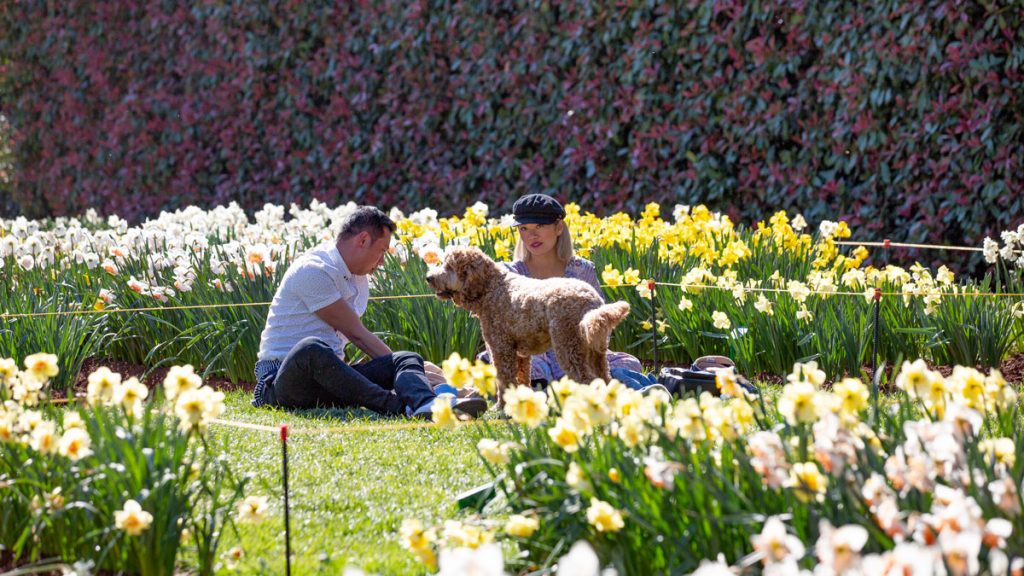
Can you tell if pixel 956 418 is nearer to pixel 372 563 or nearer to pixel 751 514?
pixel 751 514

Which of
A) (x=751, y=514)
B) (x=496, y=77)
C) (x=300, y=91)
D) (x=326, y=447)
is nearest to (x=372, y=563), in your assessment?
(x=751, y=514)

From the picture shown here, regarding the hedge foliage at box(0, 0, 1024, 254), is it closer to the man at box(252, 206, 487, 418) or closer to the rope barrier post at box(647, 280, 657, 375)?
the rope barrier post at box(647, 280, 657, 375)

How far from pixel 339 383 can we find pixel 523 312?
84 cm

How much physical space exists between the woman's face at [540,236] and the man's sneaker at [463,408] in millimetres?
875

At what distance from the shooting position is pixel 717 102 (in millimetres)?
8336

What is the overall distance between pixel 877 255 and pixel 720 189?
1095mm

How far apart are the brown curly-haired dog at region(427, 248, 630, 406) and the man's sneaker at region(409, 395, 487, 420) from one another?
147mm

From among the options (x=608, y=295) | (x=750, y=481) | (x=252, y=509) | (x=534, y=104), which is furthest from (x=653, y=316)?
(x=534, y=104)

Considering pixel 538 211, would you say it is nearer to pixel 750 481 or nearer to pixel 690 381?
pixel 690 381

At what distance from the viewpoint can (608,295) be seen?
5.98 m

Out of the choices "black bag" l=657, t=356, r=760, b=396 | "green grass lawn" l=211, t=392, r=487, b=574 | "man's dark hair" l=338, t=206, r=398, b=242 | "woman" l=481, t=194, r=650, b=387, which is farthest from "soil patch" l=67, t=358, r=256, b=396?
"black bag" l=657, t=356, r=760, b=396

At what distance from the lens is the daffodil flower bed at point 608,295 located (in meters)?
5.31

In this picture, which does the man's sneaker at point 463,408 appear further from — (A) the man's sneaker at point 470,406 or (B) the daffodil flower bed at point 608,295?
(B) the daffodil flower bed at point 608,295

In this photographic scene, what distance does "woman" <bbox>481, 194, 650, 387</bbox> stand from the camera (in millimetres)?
5289
